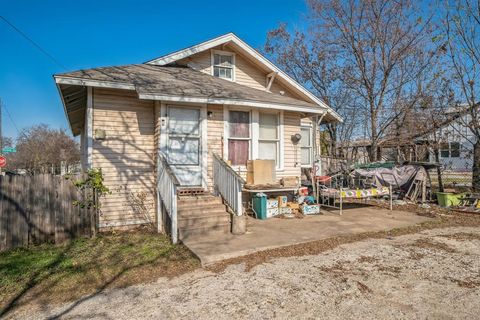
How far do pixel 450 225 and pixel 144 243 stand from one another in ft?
24.6

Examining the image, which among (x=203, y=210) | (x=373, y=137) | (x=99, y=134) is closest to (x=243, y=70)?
(x=99, y=134)

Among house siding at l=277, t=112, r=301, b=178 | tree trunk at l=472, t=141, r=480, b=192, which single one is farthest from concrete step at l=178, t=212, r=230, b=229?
tree trunk at l=472, t=141, r=480, b=192

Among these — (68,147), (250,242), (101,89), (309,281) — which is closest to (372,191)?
(250,242)

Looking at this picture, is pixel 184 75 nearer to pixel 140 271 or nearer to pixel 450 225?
pixel 140 271

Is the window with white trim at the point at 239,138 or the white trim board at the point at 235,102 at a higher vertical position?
the white trim board at the point at 235,102

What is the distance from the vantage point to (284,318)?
308cm

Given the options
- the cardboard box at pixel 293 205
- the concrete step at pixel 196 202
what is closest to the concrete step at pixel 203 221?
the concrete step at pixel 196 202

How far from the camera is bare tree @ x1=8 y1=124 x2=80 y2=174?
32.6 meters

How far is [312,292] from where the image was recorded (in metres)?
3.69

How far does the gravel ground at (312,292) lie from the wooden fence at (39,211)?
9.59ft

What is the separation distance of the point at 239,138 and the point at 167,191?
3049 millimetres

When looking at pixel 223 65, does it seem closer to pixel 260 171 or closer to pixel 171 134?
pixel 171 134

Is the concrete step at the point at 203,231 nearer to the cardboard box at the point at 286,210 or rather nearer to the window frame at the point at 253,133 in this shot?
the cardboard box at the point at 286,210

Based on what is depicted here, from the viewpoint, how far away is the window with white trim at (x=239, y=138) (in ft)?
28.0
